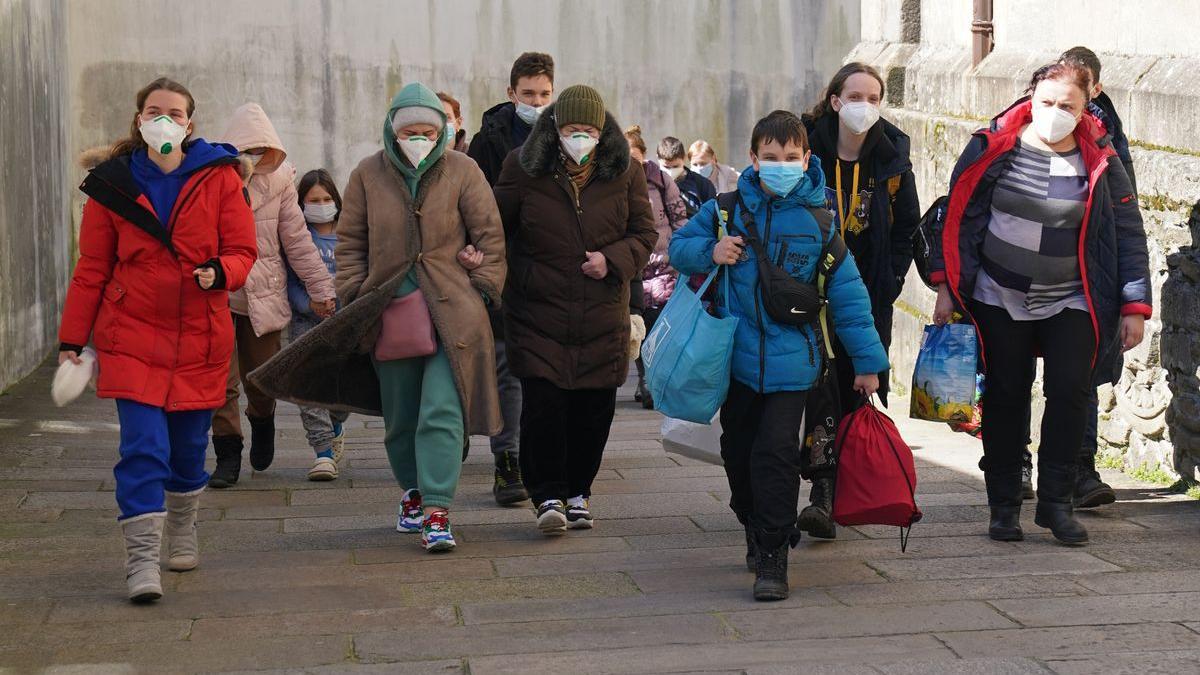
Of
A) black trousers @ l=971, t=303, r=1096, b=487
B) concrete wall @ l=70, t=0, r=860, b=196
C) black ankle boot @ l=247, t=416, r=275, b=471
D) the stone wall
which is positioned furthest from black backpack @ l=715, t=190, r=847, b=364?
concrete wall @ l=70, t=0, r=860, b=196

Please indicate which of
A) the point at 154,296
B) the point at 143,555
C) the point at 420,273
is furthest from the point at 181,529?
the point at 420,273

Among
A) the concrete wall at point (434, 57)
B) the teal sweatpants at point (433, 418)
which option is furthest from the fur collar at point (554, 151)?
the concrete wall at point (434, 57)

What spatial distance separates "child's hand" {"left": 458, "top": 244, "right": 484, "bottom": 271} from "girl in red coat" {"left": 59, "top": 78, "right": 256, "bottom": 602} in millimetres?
859

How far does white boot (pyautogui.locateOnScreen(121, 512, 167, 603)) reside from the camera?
5309 millimetres

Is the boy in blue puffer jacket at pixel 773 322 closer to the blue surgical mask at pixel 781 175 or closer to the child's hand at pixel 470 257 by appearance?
the blue surgical mask at pixel 781 175

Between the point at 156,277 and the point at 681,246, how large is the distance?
67.0 inches

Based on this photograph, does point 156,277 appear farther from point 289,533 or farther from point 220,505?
point 220,505

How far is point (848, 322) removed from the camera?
5594 millimetres

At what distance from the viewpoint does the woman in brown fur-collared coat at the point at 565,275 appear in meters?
6.30

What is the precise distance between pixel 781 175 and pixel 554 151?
1154 mm

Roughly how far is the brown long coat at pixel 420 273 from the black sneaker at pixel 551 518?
0.35m

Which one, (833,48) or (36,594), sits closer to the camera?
(36,594)

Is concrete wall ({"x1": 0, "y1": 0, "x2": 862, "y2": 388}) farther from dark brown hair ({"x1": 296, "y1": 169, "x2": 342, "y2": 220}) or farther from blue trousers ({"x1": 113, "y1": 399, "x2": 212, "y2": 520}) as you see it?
blue trousers ({"x1": 113, "y1": 399, "x2": 212, "y2": 520})


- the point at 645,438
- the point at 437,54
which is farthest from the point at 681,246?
the point at 437,54
